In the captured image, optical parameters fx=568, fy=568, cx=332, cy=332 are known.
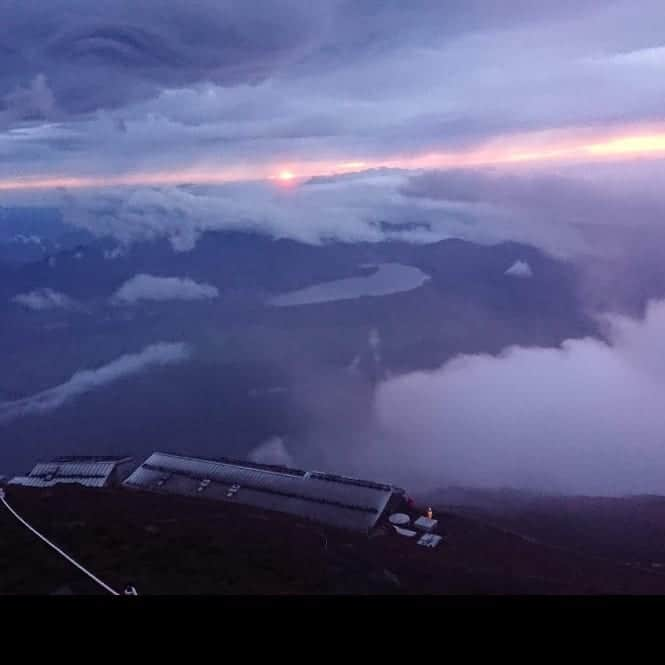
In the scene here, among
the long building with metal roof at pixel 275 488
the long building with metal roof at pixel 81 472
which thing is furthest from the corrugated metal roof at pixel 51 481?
the long building with metal roof at pixel 275 488

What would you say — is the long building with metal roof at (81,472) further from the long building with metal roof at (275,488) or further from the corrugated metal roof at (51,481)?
the long building with metal roof at (275,488)

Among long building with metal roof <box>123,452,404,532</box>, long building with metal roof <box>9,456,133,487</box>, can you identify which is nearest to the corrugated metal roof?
long building with metal roof <box>9,456,133,487</box>

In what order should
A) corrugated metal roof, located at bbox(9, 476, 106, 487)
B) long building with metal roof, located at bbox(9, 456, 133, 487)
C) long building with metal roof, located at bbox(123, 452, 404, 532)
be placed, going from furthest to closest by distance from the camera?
long building with metal roof, located at bbox(9, 456, 133, 487) < corrugated metal roof, located at bbox(9, 476, 106, 487) < long building with metal roof, located at bbox(123, 452, 404, 532)

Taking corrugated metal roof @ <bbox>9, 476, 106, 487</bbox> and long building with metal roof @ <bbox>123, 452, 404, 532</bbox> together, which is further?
corrugated metal roof @ <bbox>9, 476, 106, 487</bbox>

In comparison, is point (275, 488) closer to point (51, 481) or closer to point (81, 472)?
point (81, 472)

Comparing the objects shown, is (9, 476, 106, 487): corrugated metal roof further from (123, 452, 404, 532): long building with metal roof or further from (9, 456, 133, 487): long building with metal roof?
(123, 452, 404, 532): long building with metal roof
